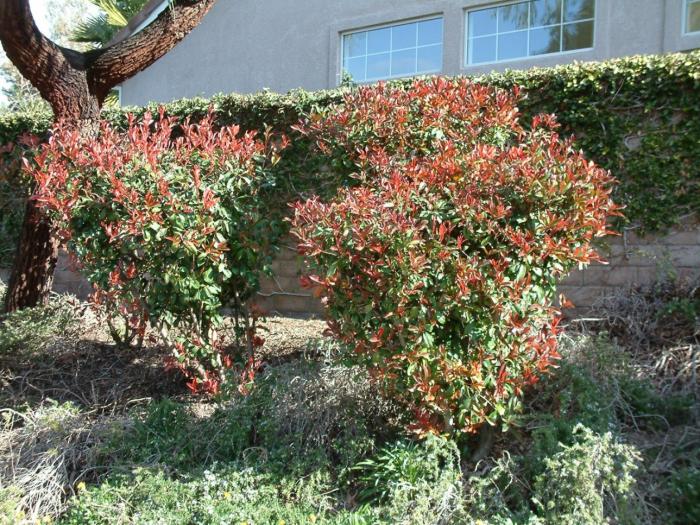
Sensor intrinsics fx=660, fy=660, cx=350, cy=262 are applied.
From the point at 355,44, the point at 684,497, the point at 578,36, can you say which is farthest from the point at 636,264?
the point at 355,44

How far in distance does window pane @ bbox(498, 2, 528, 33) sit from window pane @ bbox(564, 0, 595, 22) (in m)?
0.55

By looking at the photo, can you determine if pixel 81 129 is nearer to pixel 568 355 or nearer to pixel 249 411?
pixel 249 411

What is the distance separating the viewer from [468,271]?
3.34m

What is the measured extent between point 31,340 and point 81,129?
2085 millimetres

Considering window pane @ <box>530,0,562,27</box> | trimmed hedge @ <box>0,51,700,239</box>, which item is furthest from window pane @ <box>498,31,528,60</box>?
trimmed hedge @ <box>0,51,700,239</box>

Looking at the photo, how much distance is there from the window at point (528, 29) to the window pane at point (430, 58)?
0.45 meters

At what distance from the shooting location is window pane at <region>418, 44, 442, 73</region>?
9539mm

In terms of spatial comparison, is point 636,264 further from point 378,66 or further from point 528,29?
point 378,66

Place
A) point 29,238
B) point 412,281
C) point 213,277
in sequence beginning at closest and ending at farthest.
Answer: point 412,281 < point 213,277 < point 29,238

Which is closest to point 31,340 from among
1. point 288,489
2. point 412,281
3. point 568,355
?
point 288,489

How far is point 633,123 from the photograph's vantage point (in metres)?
5.82

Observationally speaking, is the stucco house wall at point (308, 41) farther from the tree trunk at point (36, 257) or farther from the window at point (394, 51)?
the tree trunk at point (36, 257)

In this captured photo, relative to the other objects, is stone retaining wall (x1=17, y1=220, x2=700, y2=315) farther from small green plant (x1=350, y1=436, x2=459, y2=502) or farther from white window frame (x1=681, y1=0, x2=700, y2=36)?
white window frame (x1=681, y1=0, x2=700, y2=36)

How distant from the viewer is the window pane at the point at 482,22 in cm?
912
